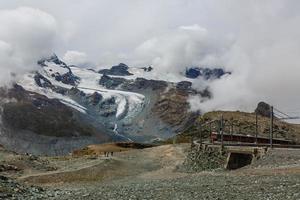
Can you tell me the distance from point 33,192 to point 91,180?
74.3 ft

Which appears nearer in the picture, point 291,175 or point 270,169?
point 291,175

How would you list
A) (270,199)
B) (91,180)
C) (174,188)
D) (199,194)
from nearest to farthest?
(270,199) < (199,194) < (174,188) < (91,180)

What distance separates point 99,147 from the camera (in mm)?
160500

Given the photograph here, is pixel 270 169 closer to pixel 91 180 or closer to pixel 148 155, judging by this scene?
pixel 91 180

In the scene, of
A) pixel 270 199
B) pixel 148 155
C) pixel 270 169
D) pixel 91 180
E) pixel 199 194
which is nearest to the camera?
pixel 270 199

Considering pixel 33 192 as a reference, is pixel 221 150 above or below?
above

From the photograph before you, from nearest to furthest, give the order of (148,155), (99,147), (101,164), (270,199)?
1. (270,199)
2. (101,164)
3. (148,155)
4. (99,147)

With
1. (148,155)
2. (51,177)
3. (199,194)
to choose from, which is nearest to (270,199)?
(199,194)

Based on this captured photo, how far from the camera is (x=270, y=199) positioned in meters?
36.9

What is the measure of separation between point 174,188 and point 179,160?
41.8m

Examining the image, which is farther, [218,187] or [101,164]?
[101,164]

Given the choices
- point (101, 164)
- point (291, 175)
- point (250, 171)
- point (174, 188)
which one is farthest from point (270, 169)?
point (101, 164)

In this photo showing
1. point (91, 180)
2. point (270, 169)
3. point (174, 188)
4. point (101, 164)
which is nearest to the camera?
point (174, 188)

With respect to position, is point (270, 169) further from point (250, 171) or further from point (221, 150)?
point (221, 150)
